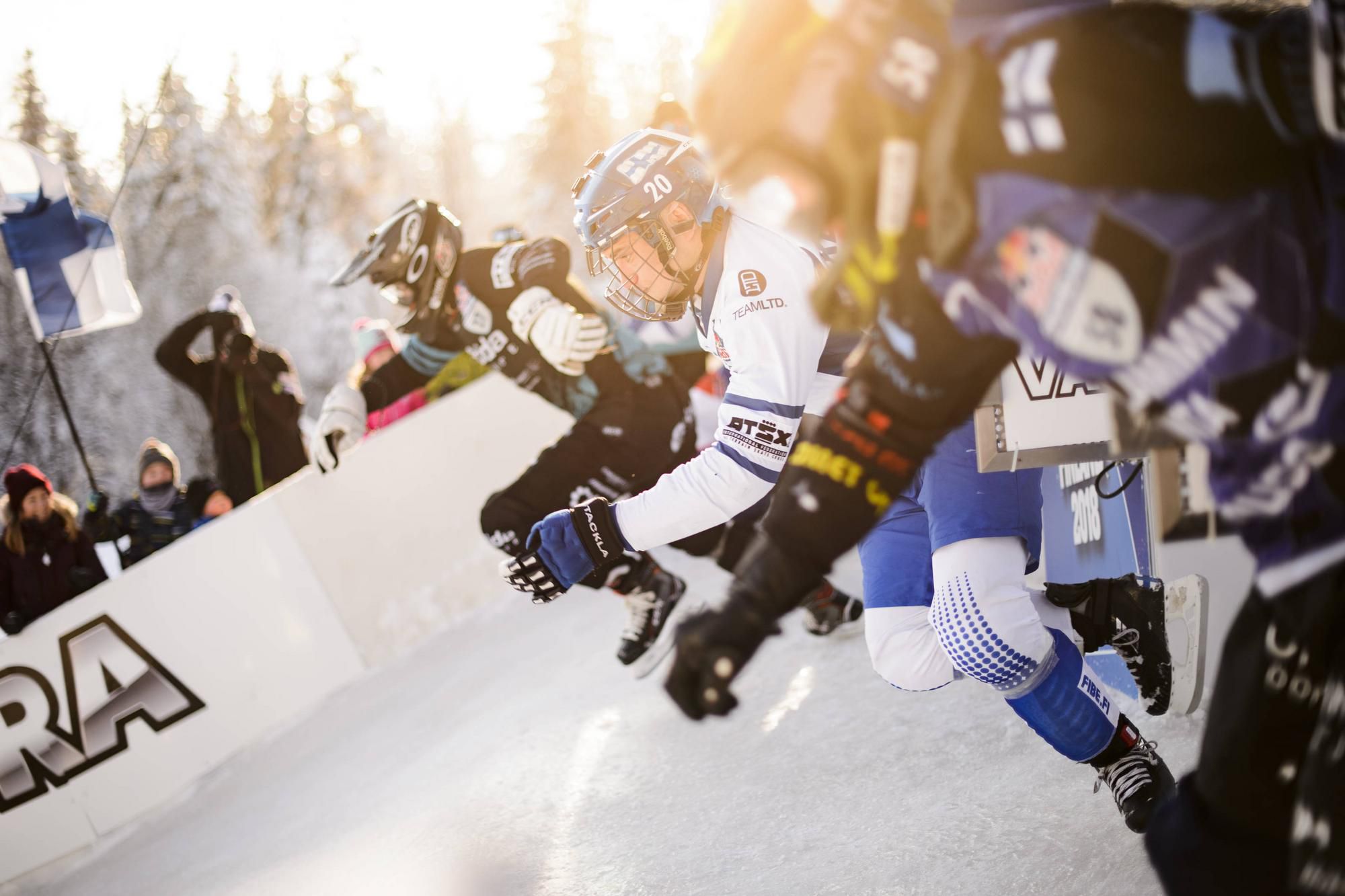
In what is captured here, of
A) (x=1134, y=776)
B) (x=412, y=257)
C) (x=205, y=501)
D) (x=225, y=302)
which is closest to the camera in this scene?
(x=1134, y=776)

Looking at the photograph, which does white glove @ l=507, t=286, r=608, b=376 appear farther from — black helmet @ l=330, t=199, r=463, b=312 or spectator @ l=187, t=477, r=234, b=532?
spectator @ l=187, t=477, r=234, b=532

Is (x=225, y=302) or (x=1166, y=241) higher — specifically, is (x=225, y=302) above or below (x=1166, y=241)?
below

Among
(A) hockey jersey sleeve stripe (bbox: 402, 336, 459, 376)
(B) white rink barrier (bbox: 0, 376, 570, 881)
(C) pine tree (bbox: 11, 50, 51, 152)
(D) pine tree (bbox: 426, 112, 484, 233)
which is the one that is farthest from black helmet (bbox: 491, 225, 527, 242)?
(D) pine tree (bbox: 426, 112, 484, 233)

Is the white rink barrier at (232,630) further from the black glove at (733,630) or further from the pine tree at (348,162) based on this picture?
the pine tree at (348,162)

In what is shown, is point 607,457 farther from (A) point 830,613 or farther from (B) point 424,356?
(B) point 424,356

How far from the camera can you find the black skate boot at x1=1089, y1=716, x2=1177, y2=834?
2.47m

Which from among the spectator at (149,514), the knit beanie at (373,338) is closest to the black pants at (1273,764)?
the spectator at (149,514)

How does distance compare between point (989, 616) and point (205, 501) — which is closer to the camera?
point (989, 616)

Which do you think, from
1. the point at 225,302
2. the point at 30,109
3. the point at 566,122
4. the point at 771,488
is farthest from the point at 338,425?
the point at 566,122

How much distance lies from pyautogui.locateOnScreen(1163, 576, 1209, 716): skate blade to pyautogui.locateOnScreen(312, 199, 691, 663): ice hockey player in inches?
86.2

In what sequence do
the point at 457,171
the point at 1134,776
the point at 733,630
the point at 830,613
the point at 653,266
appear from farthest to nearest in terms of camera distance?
the point at 457,171 < the point at 830,613 < the point at 653,266 < the point at 1134,776 < the point at 733,630

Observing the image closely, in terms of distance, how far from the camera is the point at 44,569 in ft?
20.2

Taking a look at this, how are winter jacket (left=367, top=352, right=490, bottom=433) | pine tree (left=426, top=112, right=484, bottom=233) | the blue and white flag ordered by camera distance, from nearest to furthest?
the blue and white flag → winter jacket (left=367, top=352, right=490, bottom=433) → pine tree (left=426, top=112, right=484, bottom=233)

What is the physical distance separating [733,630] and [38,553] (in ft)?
19.2
